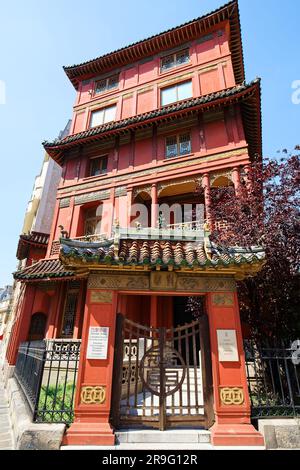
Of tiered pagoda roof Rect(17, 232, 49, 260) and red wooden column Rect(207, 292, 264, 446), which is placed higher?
tiered pagoda roof Rect(17, 232, 49, 260)

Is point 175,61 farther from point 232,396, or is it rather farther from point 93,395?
point 93,395

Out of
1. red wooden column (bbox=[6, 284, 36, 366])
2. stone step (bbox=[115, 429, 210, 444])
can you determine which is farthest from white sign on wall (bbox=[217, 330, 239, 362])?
red wooden column (bbox=[6, 284, 36, 366])

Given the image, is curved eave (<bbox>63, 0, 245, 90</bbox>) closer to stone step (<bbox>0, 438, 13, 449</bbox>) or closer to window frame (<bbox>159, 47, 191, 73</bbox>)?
window frame (<bbox>159, 47, 191, 73</bbox>)

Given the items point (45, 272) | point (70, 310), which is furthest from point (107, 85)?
point (70, 310)

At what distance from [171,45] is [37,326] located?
18667mm

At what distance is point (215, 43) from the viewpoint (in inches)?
609

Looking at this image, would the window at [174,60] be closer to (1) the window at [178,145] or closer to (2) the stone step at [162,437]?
(1) the window at [178,145]

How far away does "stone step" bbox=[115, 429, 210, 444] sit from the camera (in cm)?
478

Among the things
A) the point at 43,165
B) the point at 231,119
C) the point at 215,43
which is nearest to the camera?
the point at 231,119

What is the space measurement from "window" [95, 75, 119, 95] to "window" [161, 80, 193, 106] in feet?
13.7

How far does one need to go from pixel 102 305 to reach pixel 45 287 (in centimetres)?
915

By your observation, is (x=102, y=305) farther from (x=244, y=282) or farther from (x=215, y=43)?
(x=215, y=43)

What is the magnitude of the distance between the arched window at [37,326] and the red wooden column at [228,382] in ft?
37.8
